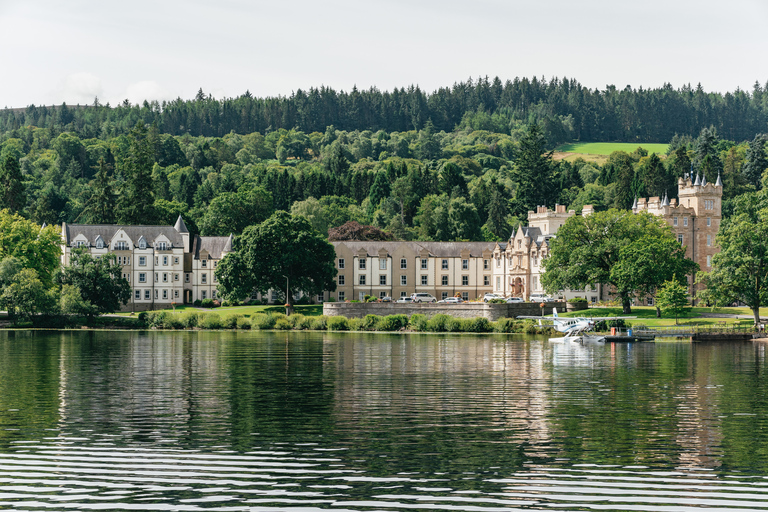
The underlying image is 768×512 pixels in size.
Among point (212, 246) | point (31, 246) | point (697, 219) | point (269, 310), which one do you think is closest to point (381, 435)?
point (269, 310)

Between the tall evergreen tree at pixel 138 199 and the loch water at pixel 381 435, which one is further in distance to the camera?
the tall evergreen tree at pixel 138 199

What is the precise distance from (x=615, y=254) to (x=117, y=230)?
258 ft

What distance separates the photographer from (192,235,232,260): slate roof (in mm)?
149500

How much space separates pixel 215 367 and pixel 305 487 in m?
37.3

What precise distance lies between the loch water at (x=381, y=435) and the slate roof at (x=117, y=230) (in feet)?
278

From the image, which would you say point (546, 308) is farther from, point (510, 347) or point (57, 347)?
point (57, 347)

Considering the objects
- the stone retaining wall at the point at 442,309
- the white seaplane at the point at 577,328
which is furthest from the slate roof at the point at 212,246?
the white seaplane at the point at 577,328

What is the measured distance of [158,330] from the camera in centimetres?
11369

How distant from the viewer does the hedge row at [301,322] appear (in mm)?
110875

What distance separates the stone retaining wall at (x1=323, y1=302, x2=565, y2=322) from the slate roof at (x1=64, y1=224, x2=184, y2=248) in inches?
1612

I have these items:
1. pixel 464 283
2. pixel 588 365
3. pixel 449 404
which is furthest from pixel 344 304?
pixel 449 404

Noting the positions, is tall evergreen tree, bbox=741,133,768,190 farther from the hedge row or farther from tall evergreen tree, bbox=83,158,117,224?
tall evergreen tree, bbox=83,158,117,224

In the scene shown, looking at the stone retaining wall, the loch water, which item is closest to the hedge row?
the stone retaining wall

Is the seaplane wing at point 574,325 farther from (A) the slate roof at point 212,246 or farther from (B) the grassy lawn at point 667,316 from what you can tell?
(A) the slate roof at point 212,246
